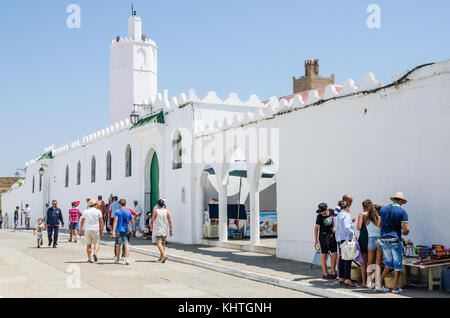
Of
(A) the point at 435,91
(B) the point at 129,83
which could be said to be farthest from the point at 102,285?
(B) the point at 129,83

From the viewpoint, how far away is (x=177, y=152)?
58.9ft

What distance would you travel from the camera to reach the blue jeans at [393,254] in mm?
8008

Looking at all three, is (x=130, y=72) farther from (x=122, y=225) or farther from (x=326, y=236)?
(x=326, y=236)

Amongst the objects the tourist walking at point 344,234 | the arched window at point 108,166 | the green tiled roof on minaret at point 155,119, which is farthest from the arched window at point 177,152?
the tourist walking at point 344,234

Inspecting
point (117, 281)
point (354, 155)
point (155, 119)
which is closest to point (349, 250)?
point (354, 155)

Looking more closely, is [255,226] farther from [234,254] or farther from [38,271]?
[38,271]

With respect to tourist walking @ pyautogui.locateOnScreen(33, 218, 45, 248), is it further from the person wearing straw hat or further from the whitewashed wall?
the person wearing straw hat

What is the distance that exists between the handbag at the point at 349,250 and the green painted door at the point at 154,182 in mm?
12550

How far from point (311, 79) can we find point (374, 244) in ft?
106

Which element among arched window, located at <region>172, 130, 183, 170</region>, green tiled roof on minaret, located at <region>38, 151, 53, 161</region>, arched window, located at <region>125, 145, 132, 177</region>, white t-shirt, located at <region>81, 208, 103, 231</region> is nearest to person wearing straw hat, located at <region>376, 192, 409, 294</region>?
white t-shirt, located at <region>81, 208, 103, 231</region>

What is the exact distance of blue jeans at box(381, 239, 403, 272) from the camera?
8008 millimetres

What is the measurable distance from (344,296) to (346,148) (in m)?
3.79

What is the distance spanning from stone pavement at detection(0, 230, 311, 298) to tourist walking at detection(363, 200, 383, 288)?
Result: 4.17 feet

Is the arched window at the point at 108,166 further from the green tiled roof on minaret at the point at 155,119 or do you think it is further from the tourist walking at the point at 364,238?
the tourist walking at the point at 364,238
